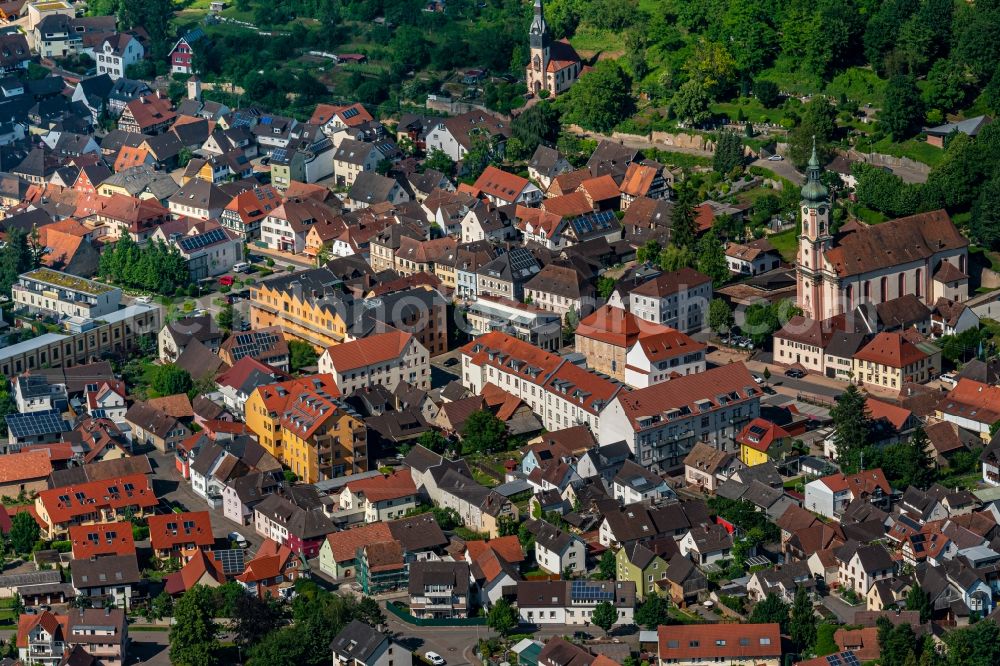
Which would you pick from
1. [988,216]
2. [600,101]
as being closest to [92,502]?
[988,216]

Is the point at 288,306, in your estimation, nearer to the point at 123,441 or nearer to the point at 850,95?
the point at 123,441

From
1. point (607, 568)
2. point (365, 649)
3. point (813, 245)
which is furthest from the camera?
point (813, 245)

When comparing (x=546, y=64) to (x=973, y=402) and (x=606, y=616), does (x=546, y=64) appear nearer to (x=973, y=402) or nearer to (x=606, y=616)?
(x=973, y=402)

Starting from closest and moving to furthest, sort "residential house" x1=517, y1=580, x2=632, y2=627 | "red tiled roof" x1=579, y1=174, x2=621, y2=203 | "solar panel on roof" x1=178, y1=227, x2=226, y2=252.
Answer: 1. "residential house" x1=517, y1=580, x2=632, y2=627
2. "solar panel on roof" x1=178, y1=227, x2=226, y2=252
3. "red tiled roof" x1=579, y1=174, x2=621, y2=203

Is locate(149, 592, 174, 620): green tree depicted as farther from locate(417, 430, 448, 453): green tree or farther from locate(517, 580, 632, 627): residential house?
locate(417, 430, 448, 453): green tree

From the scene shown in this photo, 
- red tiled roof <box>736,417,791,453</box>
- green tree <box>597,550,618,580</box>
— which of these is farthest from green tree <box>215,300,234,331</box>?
green tree <box>597,550,618,580</box>

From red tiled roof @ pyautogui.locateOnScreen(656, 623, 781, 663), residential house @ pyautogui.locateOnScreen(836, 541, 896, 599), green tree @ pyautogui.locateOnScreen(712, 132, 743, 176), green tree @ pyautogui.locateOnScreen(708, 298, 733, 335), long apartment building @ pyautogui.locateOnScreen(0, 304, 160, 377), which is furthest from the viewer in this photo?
green tree @ pyautogui.locateOnScreen(712, 132, 743, 176)

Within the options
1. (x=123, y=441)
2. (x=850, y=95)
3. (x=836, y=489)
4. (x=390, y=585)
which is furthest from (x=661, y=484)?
(x=850, y=95)

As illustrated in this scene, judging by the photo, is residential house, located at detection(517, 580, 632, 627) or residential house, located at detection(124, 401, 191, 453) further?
residential house, located at detection(124, 401, 191, 453)
